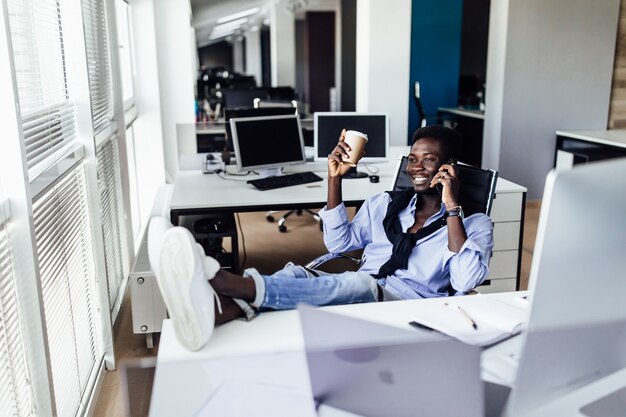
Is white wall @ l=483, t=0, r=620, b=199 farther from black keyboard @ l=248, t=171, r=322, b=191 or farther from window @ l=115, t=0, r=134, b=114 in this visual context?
window @ l=115, t=0, r=134, b=114

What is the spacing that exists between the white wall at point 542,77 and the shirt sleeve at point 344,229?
12.2ft

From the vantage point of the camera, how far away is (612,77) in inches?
226

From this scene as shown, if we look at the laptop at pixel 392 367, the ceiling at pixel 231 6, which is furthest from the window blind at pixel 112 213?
the ceiling at pixel 231 6

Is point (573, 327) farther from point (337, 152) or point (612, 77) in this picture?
point (612, 77)

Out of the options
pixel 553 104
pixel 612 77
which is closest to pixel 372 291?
pixel 553 104

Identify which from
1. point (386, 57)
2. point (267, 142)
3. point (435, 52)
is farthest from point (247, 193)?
point (435, 52)

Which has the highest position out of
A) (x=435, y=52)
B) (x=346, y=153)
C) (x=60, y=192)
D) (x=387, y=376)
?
(x=435, y=52)

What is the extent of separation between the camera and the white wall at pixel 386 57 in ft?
17.1

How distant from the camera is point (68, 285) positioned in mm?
2234

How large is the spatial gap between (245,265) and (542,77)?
344 centimetres

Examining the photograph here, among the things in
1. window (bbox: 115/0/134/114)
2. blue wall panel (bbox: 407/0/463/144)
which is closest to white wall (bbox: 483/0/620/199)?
blue wall panel (bbox: 407/0/463/144)

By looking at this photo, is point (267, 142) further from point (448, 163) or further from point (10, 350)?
point (10, 350)

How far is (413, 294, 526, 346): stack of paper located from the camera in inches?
57.3

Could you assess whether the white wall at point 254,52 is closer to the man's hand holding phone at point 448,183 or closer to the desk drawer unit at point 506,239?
the desk drawer unit at point 506,239
